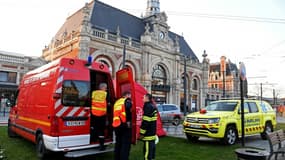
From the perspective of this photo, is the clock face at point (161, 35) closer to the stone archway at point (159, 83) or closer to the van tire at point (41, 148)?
the stone archway at point (159, 83)

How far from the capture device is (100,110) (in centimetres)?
634

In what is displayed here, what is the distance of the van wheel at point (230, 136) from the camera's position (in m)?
9.25

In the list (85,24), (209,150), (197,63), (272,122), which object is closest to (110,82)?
(209,150)

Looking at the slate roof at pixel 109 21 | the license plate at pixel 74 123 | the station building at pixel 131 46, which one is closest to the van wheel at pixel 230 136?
the license plate at pixel 74 123

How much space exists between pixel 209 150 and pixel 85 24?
2381cm

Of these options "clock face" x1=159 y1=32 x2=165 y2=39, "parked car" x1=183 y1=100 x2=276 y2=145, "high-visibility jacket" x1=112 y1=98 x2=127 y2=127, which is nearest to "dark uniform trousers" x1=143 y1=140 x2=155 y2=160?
"high-visibility jacket" x1=112 y1=98 x2=127 y2=127

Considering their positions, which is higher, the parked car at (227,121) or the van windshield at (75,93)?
the van windshield at (75,93)

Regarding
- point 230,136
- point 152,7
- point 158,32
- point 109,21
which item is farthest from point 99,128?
point 152,7

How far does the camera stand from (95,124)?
21.3 ft

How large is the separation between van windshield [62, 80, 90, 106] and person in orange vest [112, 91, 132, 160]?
1104 mm

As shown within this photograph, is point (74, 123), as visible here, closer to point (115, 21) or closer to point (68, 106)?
point (68, 106)

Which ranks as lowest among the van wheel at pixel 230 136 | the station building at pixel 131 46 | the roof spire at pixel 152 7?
the van wheel at pixel 230 136

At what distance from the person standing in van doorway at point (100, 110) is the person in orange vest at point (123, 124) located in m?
0.75

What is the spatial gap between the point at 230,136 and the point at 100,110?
6.06m
